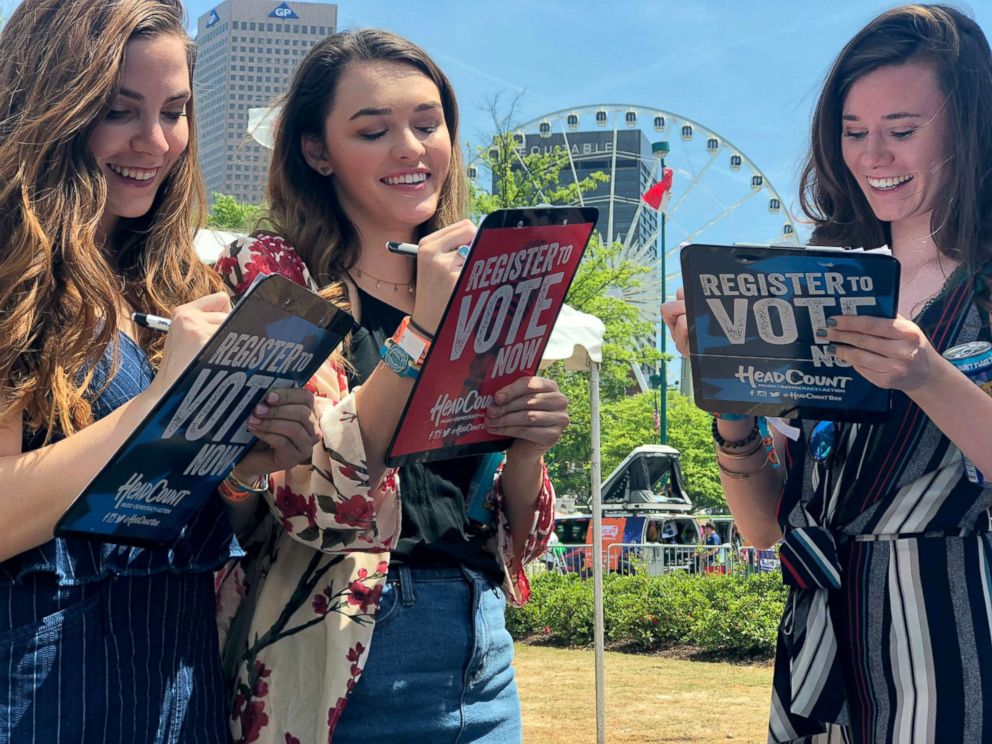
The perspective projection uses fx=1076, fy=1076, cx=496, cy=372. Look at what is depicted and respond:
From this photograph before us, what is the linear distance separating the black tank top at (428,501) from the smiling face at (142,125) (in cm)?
43

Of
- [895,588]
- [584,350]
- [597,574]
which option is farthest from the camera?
[597,574]

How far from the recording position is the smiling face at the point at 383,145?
2.00m

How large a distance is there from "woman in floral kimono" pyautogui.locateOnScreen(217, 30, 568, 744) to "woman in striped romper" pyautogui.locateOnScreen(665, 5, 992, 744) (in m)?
0.48

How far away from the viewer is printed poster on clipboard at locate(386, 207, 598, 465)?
1.54 metres

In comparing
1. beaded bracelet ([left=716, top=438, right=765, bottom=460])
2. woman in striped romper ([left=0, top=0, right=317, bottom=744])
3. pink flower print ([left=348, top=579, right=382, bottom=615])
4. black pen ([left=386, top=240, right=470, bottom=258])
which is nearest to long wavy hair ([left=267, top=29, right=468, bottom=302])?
woman in striped romper ([left=0, top=0, right=317, bottom=744])

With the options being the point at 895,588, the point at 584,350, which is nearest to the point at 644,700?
the point at 584,350

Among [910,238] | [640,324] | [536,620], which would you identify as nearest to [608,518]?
[640,324]

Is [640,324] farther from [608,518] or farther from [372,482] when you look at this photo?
[372,482]

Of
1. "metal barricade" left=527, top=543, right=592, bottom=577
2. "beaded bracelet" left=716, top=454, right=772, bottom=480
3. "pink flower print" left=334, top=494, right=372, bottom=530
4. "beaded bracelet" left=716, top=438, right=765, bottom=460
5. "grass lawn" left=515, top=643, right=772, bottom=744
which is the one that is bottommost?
"grass lawn" left=515, top=643, right=772, bottom=744

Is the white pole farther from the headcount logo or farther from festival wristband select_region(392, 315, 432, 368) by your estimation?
festival wristband select_region(392, 315, 432, 368)

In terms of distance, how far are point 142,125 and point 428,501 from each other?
0.78 m

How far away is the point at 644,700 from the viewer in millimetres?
8570

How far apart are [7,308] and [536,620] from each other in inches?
457

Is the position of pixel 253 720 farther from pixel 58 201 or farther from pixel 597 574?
pixel 597 574
